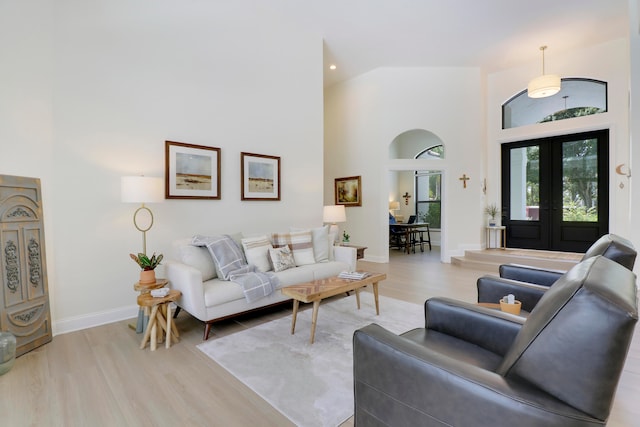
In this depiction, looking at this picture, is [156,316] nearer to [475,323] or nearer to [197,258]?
[197,258]

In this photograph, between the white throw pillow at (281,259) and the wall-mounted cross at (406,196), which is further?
the wall-mounted cross at (406,196)

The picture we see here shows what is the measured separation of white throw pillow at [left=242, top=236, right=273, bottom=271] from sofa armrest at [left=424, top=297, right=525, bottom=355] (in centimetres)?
213

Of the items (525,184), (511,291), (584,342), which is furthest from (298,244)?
(525,184)

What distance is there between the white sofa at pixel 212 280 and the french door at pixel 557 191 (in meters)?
4.84

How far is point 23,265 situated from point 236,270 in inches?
70.3

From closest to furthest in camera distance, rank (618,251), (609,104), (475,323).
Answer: (475,323), (618,251), (609,104)

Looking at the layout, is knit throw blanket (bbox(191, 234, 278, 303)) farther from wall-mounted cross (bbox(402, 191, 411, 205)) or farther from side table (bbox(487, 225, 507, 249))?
wall-mounted cross (bbox(402, 191, 411, 205))

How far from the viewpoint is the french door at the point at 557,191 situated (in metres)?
5.70

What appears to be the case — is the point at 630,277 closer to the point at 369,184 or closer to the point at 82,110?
the point at 82,110

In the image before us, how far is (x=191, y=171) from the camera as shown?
3.73 meters

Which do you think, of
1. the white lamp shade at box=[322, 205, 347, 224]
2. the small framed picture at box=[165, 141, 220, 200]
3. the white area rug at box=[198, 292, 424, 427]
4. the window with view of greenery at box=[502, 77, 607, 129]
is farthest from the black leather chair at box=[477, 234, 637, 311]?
the window with view of greenery at box=[502, 77, 607, 129]

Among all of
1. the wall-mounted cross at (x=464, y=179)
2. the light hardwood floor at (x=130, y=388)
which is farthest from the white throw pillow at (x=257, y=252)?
the wall-mounted cross at (x=464, y=179)

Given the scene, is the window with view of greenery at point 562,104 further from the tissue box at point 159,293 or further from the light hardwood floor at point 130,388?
the tissue box at point 159,293

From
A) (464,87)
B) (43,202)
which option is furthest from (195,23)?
(464,87)
